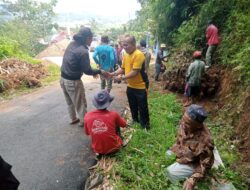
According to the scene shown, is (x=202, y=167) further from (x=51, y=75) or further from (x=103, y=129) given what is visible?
(x=51, y=75)

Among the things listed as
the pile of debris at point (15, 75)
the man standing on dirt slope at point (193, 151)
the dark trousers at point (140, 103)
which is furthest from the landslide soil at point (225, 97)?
the pile of debris at point (15, 75)

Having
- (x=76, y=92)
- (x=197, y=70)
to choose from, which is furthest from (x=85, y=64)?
(x=197, y=70)

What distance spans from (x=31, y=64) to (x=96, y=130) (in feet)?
33.7

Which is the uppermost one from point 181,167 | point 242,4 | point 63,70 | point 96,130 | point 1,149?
point 242,4

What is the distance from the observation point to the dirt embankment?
4.97m

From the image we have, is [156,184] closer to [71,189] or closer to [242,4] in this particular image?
[71,189]

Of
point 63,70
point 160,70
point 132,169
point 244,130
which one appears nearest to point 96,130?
point 132,169

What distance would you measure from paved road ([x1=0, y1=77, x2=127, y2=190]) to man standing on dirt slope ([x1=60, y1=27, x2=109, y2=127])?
780mm

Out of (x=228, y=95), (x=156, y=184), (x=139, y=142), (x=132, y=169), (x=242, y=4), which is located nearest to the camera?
(x=156, y=184)

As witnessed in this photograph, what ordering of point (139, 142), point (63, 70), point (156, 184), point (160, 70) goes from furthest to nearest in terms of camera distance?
point (160, 70)
point (63, 70)
point (139, 142)
point (156, 184)

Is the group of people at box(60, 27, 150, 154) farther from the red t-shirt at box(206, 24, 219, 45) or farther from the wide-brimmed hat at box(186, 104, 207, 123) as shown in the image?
the red t-shirt at box(206, 24, 219, 45)

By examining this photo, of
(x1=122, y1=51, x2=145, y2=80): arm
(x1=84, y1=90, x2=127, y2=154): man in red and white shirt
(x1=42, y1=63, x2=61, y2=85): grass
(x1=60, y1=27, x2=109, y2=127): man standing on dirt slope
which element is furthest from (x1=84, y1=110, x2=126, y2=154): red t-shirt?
(x1=42, y1=63, x2=61, y2=85): grass

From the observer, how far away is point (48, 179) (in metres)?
4.08

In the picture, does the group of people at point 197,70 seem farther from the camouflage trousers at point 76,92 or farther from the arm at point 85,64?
the camouflage trousers at point 76,92
